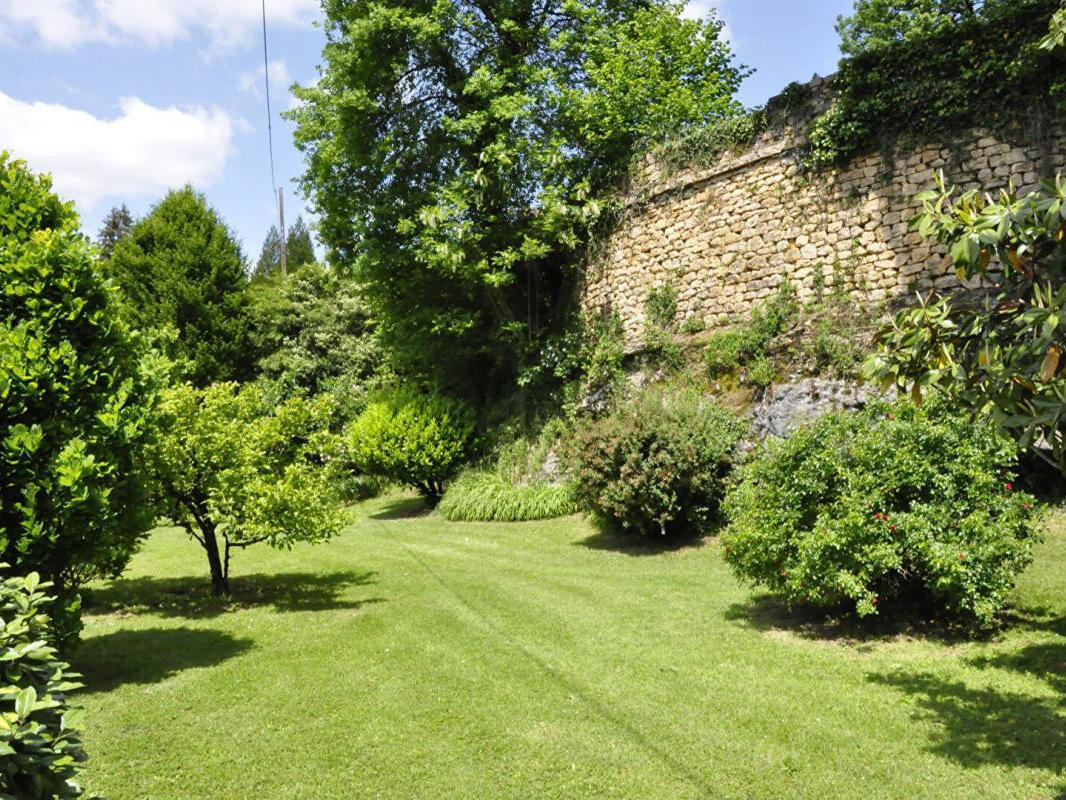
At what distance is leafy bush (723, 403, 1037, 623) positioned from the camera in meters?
5.74

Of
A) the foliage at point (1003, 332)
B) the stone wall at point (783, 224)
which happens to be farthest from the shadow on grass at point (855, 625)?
the stone wall at point (783, 224)

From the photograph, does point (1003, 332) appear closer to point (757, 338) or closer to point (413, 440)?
point (757, 338)

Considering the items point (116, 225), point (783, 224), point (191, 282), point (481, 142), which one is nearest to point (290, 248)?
point (116, 225)

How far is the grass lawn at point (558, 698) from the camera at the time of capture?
13.1 ft

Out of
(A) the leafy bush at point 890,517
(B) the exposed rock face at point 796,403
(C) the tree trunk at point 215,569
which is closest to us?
(A) the leafy bush at point 890,517

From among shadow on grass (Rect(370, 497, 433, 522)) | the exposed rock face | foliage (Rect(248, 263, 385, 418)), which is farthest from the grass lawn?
foliage (Rect(248, 263, 385, 418))

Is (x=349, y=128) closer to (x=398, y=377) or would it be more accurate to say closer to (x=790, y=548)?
(x=398, y=377)

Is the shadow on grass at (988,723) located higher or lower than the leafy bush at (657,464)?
lower

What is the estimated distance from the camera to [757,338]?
1234 cm

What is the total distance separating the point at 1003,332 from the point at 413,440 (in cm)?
1289

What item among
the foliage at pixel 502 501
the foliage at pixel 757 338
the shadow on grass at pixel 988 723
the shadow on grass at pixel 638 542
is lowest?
the shadow on grass at pixel 988 723

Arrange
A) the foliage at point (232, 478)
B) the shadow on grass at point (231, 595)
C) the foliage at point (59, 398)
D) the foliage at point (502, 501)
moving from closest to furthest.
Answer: the foliage at point (59, 398) → the foliage at point (232, 478) → the shadow on grass at point (231, 595) → the foliage at point (502, 501)

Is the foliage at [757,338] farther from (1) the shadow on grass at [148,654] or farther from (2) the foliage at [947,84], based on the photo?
(1) the shadow on grass at [148,654]

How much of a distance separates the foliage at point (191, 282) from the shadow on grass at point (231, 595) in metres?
16.9
